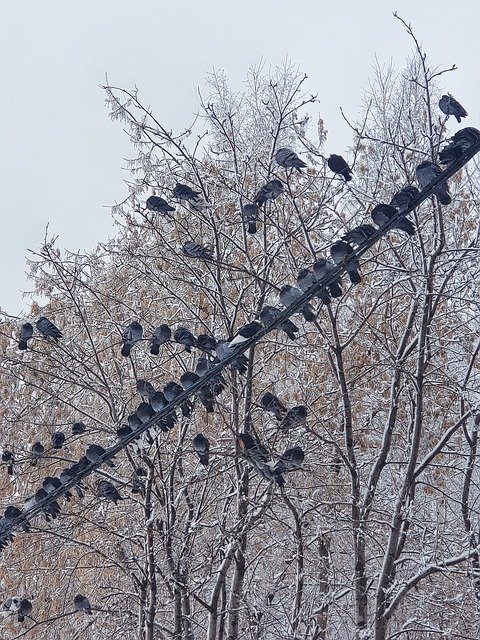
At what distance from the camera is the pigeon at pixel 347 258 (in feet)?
7.67

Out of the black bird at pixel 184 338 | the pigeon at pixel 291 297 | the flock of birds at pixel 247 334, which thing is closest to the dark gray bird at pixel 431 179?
the flock of birds at pixel 247 334

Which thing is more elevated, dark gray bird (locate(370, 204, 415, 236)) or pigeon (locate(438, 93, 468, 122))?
pigeon (locate(438, 93, 468, 122))

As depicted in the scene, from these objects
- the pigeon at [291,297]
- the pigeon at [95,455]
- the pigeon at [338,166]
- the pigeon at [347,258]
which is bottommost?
the pigeon at [95,455]

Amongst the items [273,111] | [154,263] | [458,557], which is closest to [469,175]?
[273,111]

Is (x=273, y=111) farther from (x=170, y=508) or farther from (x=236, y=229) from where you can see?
(x=170, y=508)

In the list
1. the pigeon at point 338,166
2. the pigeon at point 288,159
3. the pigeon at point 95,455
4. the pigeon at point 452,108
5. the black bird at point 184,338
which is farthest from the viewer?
the pigeon at point 288,159

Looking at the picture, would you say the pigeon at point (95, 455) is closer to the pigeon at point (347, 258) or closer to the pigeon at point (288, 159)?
the pigeon at point (347, 258)

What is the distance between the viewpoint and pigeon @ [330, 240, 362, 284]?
92.0 inches

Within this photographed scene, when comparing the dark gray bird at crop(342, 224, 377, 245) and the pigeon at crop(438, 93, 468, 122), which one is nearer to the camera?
the dark gray bird at crop(342, 224, 377, 245)

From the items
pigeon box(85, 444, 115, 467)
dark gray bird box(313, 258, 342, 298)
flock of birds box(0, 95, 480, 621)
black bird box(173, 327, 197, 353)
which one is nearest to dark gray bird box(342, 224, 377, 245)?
flock of birds box(0, 95, 480, 621)

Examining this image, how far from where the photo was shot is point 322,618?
591 cm

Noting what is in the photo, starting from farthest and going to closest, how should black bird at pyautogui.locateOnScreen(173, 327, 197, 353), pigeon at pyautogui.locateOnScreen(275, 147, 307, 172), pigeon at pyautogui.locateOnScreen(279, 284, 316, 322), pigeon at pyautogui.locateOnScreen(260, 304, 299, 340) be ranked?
pigeon at pyautogui.locateOnScreen(275, 147, 307, 172), black bird at pyautogui.locateOnScreen(173, 327, 197, 353), pigeon at pyautogui.locateOnScreen(260, 304, 299, 340), pigeon at pyautogui.locateOnScreen(279, 284, 316, 322)

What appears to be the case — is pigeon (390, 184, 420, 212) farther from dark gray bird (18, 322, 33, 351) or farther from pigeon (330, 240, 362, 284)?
dark gray bird (18, 322, 33, 351)

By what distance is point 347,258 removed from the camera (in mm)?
2334
